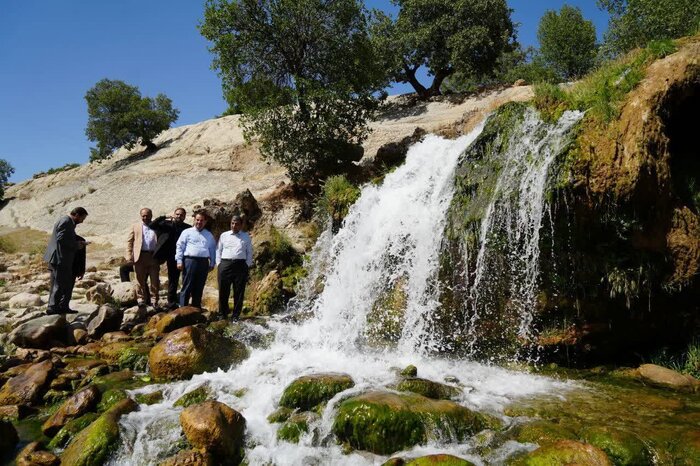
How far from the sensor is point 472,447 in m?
4.79

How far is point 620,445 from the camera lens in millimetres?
4465

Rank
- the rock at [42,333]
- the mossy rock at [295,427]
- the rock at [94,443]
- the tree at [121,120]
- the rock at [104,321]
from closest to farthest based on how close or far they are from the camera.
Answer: the rock at [94,443]
the mossy rock at [295,427]
the rock at [42,333]
the rock at [104,321]
the tree at [121,120]

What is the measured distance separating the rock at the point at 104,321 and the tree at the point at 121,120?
3079 centimetres

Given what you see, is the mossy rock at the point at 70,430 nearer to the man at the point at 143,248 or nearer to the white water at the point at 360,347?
the white water at the point at 360,347

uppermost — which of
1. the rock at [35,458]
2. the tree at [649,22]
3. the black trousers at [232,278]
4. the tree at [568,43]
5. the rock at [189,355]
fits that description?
the tree at [568,43]

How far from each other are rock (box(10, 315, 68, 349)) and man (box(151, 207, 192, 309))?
2121 millimetres

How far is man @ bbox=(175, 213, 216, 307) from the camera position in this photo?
9273mm

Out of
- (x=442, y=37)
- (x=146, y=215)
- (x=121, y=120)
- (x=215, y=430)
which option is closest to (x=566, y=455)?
(x=215, y=430)

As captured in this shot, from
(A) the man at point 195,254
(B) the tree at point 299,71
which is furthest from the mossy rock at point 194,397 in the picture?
(B) the tree at point 299,71

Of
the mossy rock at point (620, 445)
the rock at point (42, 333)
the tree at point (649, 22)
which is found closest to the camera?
the mossy rock at point (620, 445)

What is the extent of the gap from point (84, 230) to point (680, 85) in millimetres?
27393

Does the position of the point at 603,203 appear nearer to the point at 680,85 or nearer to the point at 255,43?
the point at 680,85

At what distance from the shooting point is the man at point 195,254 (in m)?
9.27

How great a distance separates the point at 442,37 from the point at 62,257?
28.1 meters
